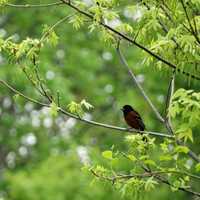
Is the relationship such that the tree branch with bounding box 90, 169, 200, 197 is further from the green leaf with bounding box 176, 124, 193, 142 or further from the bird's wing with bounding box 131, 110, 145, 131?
the bird's wing with bounding box 131, 110, 145, 131

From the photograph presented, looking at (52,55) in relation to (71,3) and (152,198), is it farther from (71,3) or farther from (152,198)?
(71,3)

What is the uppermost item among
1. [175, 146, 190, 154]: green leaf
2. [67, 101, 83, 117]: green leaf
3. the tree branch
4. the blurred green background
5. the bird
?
[175, 146, 190, 154]: green leaf

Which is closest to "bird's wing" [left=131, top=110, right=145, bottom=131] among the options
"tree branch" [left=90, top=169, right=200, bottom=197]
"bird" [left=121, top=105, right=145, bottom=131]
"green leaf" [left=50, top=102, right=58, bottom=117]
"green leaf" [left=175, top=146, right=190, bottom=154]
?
"bird" [left=121, top=105, right=145, bottom=131]

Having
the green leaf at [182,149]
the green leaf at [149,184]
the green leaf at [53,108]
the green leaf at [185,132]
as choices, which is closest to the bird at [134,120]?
the green leaf at [53,108]

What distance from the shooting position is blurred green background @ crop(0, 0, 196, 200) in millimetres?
23719

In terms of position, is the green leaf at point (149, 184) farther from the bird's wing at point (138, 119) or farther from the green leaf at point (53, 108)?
the bird's wing at point (138, 119)

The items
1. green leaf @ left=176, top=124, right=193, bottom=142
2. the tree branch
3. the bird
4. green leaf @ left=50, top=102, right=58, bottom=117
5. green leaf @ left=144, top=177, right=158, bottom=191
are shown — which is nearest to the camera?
green leaf @ left=176, top=124, right=193, bottom=142

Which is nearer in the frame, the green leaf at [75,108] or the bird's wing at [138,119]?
the green leaf at [75,108]

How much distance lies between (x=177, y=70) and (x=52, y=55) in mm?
19837

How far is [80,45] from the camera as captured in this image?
2730 cm

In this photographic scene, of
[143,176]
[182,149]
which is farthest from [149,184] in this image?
[182,149]

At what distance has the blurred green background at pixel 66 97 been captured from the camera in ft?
77.8

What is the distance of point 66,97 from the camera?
73.7 feet

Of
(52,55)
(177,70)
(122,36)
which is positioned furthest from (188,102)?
(52,55)
